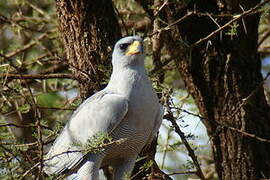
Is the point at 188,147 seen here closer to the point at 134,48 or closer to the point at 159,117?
the point at 159,117

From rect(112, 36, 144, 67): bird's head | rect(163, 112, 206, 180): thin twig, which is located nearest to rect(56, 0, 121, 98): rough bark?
rect(112, 36, 144, 67): bird's head

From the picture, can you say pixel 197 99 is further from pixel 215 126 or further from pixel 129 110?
pixel 129 110

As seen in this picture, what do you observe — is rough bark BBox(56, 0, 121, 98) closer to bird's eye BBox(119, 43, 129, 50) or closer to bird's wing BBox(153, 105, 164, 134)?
bird's eye BBox(119, 43, 129, 50)

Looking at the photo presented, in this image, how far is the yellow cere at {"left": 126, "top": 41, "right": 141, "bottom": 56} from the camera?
4742 mm

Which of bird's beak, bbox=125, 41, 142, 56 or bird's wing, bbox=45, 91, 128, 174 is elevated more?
bird's beak, bbox=125, 41, 142, 56

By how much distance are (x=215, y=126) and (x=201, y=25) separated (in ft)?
2.90

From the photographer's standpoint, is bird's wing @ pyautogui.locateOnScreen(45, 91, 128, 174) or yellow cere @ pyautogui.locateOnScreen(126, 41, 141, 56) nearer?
bird's wing @ pyautogui.locateOnScreen(45, 91, 128, 174)

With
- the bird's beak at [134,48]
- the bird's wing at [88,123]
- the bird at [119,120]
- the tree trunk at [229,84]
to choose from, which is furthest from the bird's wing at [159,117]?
the tree trunk at [229,84]

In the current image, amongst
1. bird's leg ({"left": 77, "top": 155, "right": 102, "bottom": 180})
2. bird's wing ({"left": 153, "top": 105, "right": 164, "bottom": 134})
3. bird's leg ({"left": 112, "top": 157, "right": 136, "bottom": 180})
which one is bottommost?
bird's leg ({"left": 112, "top": 157, "right": 136, "bottom": 180})

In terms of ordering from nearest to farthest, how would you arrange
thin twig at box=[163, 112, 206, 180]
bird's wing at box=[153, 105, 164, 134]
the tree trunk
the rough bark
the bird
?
thin twig at box=[163, 112, 206, 180]
the bird
bird's wing at box=[153, 105, 164, 134]
the rough bark
the tree trunk

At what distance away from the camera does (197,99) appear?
5.75 metres

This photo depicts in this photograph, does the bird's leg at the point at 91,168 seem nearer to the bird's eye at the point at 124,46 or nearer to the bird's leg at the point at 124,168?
the bird's leg at the point at 124,168

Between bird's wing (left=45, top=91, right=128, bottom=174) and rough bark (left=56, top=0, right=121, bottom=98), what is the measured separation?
415 mm

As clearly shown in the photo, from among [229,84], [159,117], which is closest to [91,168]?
[159,117]
